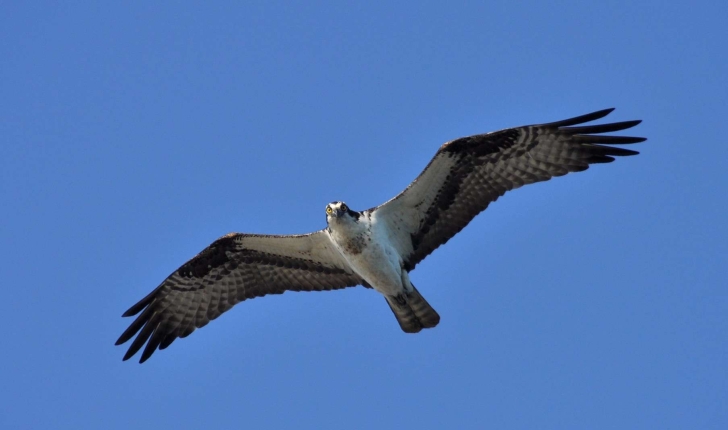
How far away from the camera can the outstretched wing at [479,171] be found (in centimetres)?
1634

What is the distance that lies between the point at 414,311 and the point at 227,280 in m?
3.20

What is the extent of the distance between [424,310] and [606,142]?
11.9 feet

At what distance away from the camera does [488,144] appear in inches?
647

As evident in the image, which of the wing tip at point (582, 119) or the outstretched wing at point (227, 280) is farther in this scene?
the outstretched wing at point (227, 280)

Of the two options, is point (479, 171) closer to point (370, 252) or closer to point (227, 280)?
point (370, 252)

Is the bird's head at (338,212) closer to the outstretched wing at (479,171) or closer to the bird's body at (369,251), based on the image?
the bird's body at (369,251)

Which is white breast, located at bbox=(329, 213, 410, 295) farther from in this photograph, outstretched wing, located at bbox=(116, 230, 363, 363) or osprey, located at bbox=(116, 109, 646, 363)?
outstretched wing, located at bbox=(116, 230, 363, 363)

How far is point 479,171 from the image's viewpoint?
653 inches

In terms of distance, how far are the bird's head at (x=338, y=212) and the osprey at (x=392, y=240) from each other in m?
0.02

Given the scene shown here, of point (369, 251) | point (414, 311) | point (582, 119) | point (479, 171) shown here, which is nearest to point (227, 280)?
point (369, 251)

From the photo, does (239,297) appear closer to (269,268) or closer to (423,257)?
(269,268)

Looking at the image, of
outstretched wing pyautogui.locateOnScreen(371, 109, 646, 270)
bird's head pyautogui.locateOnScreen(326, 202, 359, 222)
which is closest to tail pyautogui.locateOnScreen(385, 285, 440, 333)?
outstretched wing pyautogui.locateOnScreen(371, 109, 646, 270)

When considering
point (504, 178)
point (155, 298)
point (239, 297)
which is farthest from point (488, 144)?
point (155, 298)

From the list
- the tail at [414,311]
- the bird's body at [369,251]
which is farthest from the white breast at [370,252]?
the tail at [414,311]
